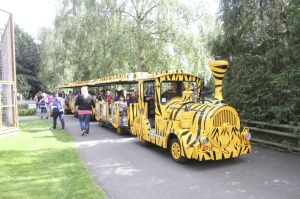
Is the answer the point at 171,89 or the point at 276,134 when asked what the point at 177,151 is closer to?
the point at 171,89

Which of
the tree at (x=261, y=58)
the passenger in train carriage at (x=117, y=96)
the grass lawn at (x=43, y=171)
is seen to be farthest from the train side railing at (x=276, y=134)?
the passenger in train carriage at (x=117, y=96)

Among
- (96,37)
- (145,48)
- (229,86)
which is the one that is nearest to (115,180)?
(229,86)

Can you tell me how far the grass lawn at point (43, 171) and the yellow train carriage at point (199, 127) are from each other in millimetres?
2339

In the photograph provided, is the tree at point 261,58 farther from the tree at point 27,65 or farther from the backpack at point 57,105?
the tree at point 27,65

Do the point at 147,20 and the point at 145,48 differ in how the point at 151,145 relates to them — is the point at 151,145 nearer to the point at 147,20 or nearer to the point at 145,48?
the point at 145,48

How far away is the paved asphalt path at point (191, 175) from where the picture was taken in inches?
210

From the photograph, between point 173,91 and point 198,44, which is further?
point 198,44

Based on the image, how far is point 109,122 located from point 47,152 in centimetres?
518

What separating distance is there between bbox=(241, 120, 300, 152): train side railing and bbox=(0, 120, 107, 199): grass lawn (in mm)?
5561

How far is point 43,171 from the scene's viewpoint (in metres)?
6.70

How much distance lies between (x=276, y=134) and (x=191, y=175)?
155 inches

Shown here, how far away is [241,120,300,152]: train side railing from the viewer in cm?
820

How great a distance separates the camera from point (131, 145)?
9906 millimetres

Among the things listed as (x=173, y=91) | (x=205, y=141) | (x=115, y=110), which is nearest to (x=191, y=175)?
(x=205, y=141)
